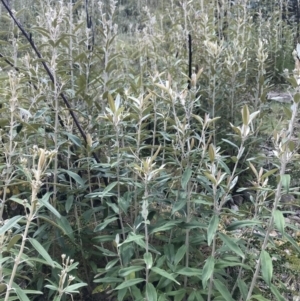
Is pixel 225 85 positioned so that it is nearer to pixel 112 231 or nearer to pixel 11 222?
pixel 112 231

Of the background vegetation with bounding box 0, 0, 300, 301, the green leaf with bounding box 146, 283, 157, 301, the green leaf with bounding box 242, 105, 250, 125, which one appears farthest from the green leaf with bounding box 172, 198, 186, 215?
the green leaf with bounding box 242, 105, 250, 125

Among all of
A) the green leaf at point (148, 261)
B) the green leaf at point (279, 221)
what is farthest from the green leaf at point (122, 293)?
the green leaf at point (279, 221)

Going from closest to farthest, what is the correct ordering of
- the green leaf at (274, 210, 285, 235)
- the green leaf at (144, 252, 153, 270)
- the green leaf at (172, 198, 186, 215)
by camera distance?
the green leaf at (274, 210, 285, 235)
the green leaf at (144, 252, 153, 270)
the green leaf at (172, 198, 186, 215)

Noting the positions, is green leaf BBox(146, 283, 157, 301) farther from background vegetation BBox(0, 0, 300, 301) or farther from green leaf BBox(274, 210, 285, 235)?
green leaf BBox(274, 210, 285, 235)

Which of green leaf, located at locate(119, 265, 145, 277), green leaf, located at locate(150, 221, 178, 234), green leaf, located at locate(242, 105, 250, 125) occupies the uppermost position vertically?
green leaf, located at locate(242, 105, 250, 125)

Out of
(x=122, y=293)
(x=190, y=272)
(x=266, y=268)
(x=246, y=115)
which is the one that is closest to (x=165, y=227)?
(x=190, y=272)

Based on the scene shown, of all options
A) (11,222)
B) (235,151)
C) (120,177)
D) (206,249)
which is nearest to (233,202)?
(235,151)

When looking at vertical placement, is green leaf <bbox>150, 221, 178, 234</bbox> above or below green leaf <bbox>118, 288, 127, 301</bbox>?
above

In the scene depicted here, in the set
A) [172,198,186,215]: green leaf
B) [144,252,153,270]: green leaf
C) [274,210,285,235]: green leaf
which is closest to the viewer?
[274,210,285,235]: green leaf

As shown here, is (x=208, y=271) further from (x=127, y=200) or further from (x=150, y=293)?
(x=127, y=200)

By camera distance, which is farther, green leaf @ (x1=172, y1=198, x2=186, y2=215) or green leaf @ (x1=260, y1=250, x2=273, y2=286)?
green leaf @ (x1=172, y1=198, x2=186, y2=215)

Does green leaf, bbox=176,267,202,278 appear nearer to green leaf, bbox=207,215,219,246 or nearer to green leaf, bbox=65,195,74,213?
green leaf, bbox=207,215,219,246

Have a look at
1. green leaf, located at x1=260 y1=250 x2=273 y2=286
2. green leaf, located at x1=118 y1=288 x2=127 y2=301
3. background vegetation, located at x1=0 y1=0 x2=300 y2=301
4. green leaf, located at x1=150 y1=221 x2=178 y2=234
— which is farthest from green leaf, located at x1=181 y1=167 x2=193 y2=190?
green leaf, located at x1=118 y1=288 x2=127 y2=301

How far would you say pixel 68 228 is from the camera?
1.90m
